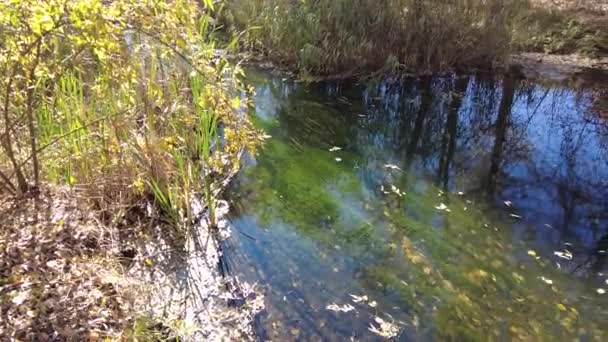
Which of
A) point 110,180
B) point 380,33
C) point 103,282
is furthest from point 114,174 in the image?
point 380,33

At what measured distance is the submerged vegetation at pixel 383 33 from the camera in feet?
21.6

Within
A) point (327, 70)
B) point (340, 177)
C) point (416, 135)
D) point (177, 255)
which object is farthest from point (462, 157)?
point (177, 255)

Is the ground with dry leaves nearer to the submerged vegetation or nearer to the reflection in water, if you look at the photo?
the reflection in water

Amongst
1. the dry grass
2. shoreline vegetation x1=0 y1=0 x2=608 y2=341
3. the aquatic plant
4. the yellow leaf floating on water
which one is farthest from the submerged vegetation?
the dry grass

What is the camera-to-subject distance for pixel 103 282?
2.47 meters

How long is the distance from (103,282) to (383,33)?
5.44m

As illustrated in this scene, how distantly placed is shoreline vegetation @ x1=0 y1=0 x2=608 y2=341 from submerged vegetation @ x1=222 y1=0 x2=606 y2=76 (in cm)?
296

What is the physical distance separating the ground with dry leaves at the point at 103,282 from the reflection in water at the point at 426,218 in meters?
0.27

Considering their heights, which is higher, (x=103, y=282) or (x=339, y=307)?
(x=103, y=282)

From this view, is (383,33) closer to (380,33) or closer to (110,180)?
(380,33)

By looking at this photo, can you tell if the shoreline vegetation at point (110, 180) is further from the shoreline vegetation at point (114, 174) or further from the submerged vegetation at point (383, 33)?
the submerged vegetation at point (383, 33)

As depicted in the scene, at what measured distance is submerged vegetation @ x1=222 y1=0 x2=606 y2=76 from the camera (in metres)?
6.58

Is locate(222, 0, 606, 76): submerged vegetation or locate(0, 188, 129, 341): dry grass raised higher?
locate(222, 0, 606, 76): submerged vegetation

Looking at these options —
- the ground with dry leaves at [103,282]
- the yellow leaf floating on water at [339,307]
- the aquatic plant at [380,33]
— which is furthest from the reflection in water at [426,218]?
the aquatic plant at [380,33]
